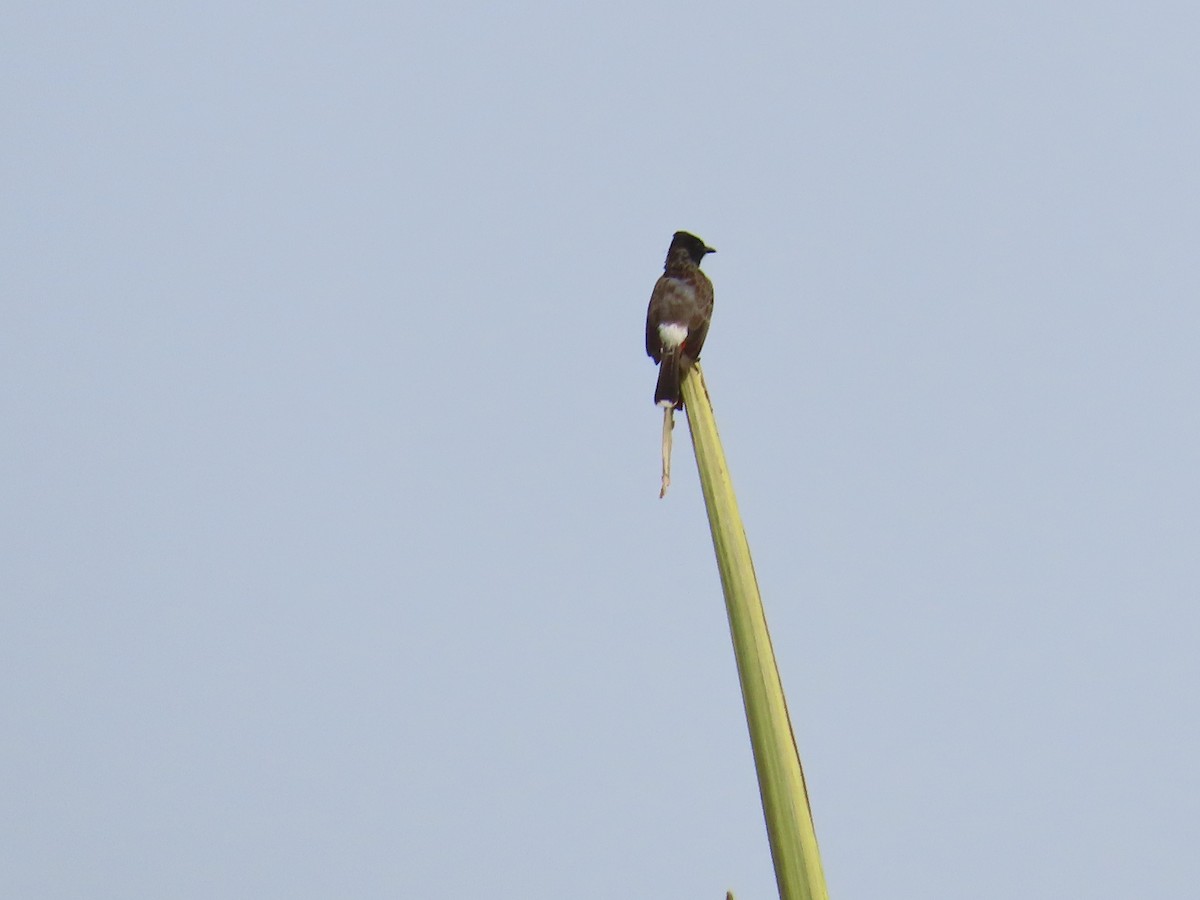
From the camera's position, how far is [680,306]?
634 cm

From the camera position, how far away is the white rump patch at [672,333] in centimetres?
548

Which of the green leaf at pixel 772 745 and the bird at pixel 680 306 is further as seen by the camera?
the bird at pixel 680 306

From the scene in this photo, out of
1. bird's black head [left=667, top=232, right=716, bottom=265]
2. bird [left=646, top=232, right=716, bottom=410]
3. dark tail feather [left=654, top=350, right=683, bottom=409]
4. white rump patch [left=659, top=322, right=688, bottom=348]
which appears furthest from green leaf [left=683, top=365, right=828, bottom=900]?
bird's black head [left=667, top=232, right=716, bottom=265]

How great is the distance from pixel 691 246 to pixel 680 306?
1139 mm

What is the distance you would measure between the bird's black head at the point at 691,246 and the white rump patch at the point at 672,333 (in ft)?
4.67

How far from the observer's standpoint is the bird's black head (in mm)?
7367

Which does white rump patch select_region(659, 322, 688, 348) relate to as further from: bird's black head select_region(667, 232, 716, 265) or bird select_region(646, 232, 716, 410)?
bird's black head select_region(667, 232, 716, 265)

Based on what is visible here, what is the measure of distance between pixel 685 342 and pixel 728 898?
4.14 meters

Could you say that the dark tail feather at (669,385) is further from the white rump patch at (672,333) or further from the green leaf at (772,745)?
the green leaf at (772,745)

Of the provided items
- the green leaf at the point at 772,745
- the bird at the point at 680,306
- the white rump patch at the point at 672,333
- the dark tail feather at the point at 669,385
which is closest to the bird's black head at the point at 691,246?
the bird at the point at 680,306

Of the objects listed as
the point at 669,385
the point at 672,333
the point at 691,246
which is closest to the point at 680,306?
the point at 672,333

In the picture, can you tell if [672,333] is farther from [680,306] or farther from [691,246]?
[691,246]

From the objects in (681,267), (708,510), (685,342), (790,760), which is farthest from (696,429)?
(681,267)

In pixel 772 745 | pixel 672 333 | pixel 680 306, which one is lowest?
pixel 772 745
